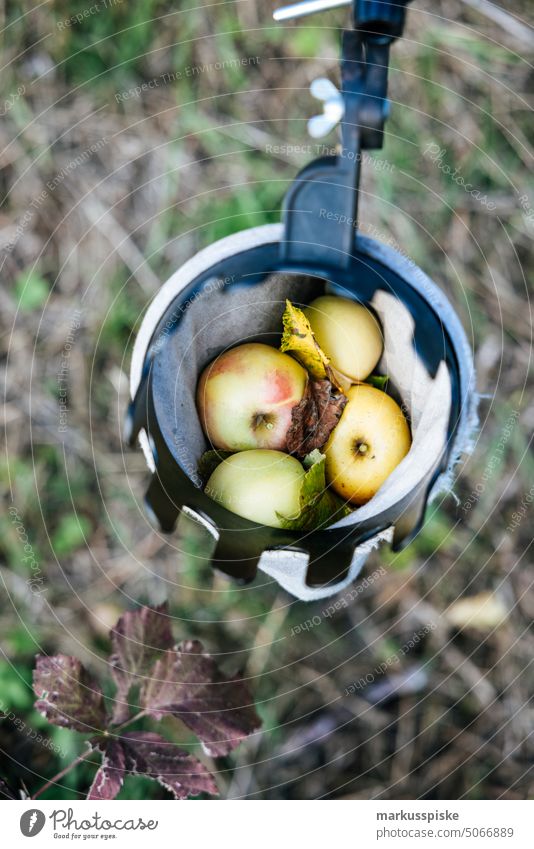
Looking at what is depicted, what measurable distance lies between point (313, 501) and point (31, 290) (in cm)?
34

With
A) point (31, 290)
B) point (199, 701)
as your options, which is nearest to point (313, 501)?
point (199, 701)

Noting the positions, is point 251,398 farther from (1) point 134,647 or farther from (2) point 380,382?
(1) point 134,647

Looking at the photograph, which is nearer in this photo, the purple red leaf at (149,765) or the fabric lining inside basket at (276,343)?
the fabric lining inside basket at (276,343)

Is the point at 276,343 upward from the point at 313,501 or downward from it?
upward

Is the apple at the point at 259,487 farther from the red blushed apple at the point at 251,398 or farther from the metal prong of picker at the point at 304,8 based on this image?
the metal prong of picker at the point at 304,8

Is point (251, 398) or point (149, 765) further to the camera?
point (149, 765)

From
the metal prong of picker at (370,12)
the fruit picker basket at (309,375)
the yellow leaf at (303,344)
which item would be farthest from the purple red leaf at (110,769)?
the metal prong of picker at (370,12)

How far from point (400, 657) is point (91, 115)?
0.56 m

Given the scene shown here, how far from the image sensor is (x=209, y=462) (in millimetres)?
481

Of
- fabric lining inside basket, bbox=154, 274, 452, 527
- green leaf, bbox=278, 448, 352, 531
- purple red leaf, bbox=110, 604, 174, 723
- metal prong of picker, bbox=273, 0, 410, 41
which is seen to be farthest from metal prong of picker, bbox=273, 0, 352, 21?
purple red leaf, bbox=110, 604, 174, 723

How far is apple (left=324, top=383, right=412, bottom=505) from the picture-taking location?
471 millimetres

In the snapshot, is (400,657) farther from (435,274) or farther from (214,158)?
(214,158)

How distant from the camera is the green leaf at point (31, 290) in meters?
0.62
